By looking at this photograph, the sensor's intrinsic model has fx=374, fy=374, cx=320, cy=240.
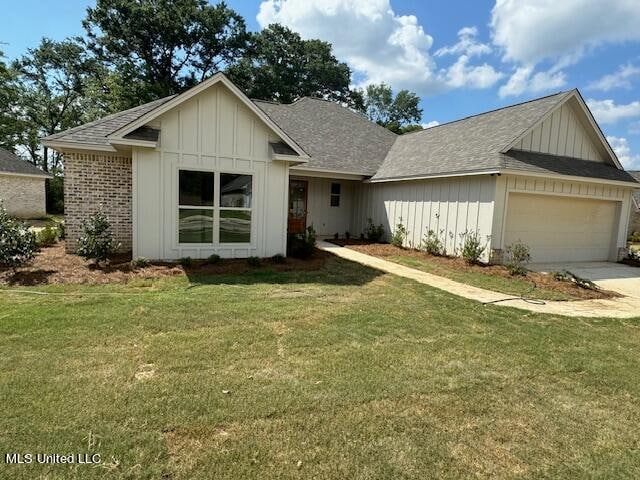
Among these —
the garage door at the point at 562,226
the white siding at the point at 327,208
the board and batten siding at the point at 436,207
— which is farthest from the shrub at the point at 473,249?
the white siding at the point at 327,208

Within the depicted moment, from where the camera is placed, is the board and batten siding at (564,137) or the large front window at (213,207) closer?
the large front window at (213,207)

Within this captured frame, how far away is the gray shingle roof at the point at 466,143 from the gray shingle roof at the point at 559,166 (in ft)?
1.46

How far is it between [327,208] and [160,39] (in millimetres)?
26562

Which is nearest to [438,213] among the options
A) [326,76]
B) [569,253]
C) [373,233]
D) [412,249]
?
[412,249]

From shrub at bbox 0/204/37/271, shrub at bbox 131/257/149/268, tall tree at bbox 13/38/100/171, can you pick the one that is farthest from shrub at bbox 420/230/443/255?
tall tree at bbox 13/38/100/171

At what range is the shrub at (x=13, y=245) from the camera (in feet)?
23.9

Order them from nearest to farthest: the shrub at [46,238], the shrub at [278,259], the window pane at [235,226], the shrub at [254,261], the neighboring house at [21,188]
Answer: the shrub at [254,261] < the window pane at [235,226] < the shrub at [278,259] < the shrub at [46,238] < the neighboring house at [21,188]

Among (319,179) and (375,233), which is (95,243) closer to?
(319,179)

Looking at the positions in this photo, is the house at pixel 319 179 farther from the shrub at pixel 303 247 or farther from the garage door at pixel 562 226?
the shrub at pixel 303 247

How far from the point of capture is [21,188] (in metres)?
22.2

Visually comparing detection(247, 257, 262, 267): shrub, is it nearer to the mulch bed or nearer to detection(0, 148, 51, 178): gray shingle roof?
the mulch bed

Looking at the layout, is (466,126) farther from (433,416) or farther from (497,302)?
(433,416)

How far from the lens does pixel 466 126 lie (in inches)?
555

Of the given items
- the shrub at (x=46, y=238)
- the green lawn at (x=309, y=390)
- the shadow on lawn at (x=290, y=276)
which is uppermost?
the shrub at (x=46, y=238)
